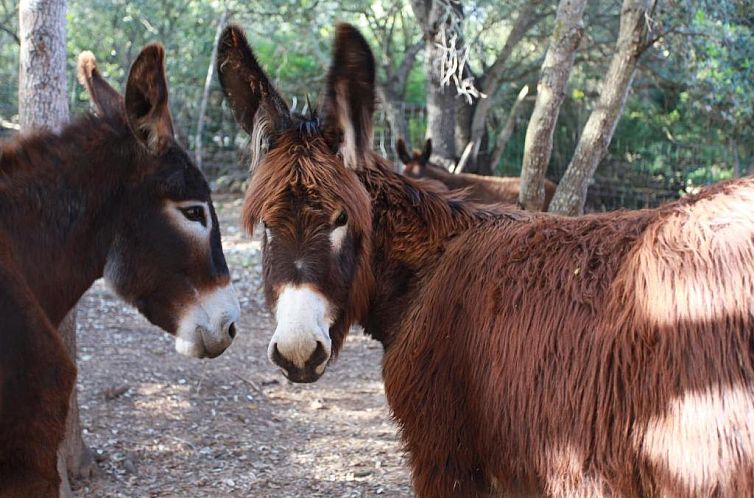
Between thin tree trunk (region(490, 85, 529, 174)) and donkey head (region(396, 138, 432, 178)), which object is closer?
donkey head (region(396, 138, 432, 178))

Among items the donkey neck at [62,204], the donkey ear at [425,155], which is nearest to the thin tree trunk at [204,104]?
the donkey ear at [425,155]

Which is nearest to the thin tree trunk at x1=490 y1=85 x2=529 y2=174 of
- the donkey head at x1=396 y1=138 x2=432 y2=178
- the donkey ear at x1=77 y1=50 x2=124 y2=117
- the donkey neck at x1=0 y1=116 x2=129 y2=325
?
the donkey head at x1=396 y1=138 x2=432 y2=178

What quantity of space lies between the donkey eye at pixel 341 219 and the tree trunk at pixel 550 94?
302cm

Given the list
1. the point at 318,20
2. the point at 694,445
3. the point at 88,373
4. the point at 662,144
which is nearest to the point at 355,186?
the point at 694,445

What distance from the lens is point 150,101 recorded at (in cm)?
293

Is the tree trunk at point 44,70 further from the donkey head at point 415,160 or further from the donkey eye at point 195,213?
the donkey head at point 415,160

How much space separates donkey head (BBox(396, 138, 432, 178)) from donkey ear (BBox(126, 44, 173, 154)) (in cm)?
758

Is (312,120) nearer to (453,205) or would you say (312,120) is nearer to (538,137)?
(453,205)

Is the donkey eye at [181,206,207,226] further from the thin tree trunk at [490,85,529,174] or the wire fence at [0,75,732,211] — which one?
the wire fence at [0,75,732,211]

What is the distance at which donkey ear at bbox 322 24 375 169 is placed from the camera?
2805mm

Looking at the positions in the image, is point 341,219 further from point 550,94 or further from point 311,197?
point 550,94

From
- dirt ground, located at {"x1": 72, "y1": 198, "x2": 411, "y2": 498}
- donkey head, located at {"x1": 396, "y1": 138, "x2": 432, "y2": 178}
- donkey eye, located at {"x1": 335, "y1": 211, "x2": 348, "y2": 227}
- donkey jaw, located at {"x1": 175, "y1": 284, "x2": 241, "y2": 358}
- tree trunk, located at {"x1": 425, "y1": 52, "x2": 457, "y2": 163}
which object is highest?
tree trunk, located at {"x1": 425, "y1": 52, "x2": 457, "y2": 163}

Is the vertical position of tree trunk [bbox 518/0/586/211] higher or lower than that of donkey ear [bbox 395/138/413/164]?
higher

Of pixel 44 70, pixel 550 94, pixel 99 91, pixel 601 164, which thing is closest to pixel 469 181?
pixel 601 164
